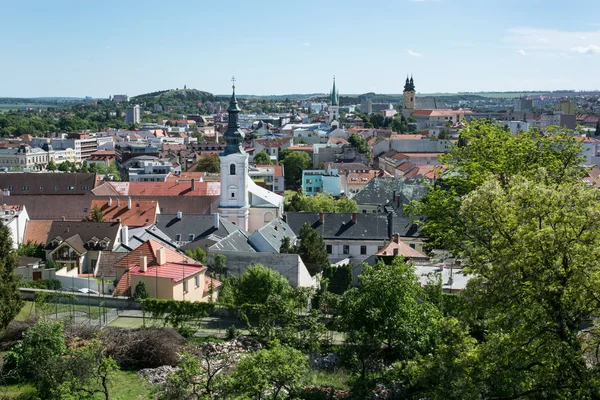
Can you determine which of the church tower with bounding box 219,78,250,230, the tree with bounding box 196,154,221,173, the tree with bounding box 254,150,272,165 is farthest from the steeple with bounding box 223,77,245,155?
the tree with bounding box 254,150,272,165

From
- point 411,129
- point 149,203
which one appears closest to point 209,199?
point 149,203

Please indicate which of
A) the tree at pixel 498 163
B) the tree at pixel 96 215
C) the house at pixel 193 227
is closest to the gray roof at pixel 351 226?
the house at pixel 193 227

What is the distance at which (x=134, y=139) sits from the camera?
148 meters

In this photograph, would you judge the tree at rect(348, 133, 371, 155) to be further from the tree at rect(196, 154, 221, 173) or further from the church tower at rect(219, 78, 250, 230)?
the church tower at rect(219, 78, 250, 230)

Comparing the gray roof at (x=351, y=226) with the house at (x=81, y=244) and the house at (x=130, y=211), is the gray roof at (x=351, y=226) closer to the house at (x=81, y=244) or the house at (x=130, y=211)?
the house at (x=130, y=211)

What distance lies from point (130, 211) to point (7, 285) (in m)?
26.2

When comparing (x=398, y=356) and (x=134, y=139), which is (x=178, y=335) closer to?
(x=398, y=356)

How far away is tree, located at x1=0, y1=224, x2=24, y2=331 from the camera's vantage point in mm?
20469

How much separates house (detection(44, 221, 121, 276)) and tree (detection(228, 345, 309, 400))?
21868mm

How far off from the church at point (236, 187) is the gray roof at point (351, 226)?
3811 millimetres

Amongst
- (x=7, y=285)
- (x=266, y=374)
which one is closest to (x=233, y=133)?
(x=7, y=285)

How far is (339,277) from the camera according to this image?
33844 millimetres

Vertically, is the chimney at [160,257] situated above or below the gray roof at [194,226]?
above

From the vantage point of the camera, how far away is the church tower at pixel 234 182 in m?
46.2
